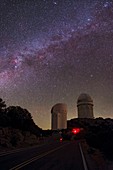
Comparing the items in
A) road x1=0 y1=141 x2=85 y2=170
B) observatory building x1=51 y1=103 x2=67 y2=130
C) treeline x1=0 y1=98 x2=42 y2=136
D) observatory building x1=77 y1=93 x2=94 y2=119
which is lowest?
road x1=0 y1=141 x2=85 y2=170

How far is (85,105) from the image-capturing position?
436 ft

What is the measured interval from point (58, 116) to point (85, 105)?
61.9 feet

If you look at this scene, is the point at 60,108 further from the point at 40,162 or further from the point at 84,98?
the point at 40,162

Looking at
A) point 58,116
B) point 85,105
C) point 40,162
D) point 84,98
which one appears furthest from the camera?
point 85,105

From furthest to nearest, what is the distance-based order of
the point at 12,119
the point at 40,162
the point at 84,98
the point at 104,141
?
1. the point at 84,98
2. the point at 12,119
3. the point at 104,141
4. the point at 40,162

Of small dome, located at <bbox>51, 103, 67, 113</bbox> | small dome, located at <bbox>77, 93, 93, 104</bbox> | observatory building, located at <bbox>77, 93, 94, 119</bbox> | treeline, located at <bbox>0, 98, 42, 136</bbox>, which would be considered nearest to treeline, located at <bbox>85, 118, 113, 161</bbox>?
treeline, located at <bbox>0, 98, 42, 136</bbox>

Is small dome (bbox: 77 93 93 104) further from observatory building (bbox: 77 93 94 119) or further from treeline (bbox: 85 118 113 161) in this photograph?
treeline (bbox: 85 118 113 161)

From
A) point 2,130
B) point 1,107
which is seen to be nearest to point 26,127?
point 1,107

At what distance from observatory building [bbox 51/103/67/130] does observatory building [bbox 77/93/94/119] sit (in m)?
12.6

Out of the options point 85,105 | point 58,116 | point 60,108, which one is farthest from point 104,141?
point 85,105

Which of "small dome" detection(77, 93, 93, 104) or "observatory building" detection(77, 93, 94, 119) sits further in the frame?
"observatory building" detection(77, 93, 94, 119)

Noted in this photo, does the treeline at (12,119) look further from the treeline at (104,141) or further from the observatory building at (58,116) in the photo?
the observatory building at (58,116)

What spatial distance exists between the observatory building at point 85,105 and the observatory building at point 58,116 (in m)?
12.6

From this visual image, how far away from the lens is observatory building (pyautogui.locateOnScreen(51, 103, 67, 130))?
12531cm
